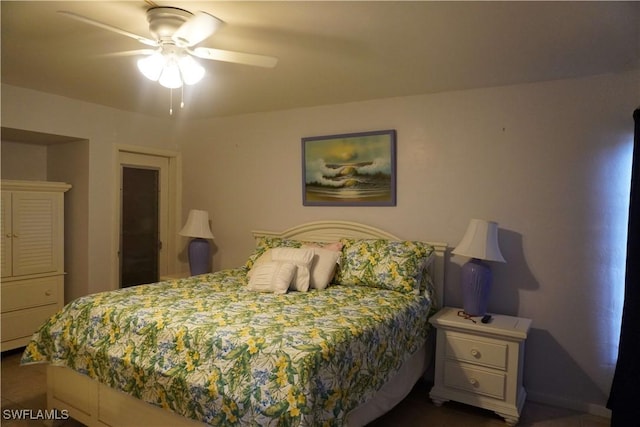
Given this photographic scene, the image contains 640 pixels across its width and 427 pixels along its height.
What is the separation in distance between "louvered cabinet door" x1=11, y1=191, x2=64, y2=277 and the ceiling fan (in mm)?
2261

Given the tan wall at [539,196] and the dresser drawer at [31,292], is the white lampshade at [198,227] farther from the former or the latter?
the tan wall at [539,196]

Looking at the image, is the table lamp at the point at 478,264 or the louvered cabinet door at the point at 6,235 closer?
the table lamp at the point at 478,264

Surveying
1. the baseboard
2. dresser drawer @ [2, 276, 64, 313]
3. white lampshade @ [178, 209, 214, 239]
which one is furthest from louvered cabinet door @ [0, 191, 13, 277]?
the baseboard

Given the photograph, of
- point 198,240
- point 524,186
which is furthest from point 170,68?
point 524,186

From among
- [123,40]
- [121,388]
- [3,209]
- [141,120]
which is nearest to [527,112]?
[123,40]

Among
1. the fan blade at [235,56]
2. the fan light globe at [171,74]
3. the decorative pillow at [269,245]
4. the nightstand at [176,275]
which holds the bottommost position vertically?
the nightstand at [176,275]

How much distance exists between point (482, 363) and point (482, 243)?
2.52ft

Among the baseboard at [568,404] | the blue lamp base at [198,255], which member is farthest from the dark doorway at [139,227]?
the baseboard at [568,404]

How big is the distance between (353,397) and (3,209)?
10.8 ft

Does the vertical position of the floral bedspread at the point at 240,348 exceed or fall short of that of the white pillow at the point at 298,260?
it falls short

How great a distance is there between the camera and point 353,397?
75.9 inches

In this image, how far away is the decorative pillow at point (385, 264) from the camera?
2869 mm

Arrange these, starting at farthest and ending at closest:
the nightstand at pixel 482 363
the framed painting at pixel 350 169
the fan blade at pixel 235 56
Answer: the framed painting at pixel 350 169 → the nightstand at pixel 482 363 → the fan blade at pixel 235 56

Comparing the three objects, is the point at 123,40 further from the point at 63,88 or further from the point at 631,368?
the point at 631,368
